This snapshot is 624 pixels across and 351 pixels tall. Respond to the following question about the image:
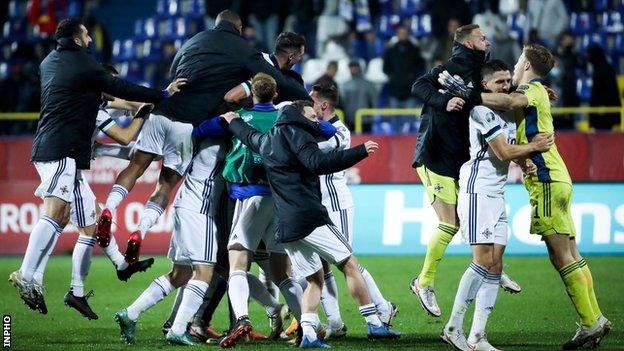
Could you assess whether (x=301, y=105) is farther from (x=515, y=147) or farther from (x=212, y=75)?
(x=515, y=147)

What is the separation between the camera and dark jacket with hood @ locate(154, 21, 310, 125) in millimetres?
10352

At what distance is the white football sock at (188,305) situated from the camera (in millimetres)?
9461

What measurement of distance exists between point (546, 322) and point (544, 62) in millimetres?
2693

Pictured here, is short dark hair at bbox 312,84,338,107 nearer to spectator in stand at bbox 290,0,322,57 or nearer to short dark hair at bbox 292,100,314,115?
short dark hair at bbox 292,100,314,115

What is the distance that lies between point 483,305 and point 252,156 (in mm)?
2219

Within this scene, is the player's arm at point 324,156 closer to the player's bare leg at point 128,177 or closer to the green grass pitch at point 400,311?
the green grass pitch at point 400,311

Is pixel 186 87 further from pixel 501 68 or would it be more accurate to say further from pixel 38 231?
pixel 501 68

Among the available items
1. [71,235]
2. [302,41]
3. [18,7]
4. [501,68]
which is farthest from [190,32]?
[501,68]

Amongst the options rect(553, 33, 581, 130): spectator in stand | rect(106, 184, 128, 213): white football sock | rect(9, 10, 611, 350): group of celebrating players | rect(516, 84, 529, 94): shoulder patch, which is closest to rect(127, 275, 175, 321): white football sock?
rect(9, 10, 611, 350): group of celebrating players

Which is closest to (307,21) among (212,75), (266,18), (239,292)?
(266,18)

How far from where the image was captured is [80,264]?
34.2 feet

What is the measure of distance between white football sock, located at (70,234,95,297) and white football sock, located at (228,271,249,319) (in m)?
1.70

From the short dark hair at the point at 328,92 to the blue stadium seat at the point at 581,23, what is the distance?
40.9 feet

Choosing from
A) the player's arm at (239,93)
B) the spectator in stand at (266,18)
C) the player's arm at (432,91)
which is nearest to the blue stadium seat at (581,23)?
the spectator in stand at (266,18)
